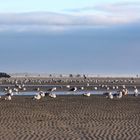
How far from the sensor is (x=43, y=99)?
99.1 ft

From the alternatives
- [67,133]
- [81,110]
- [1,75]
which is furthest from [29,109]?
[1,75]

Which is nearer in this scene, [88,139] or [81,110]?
[88,139]

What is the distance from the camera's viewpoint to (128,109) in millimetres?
24625

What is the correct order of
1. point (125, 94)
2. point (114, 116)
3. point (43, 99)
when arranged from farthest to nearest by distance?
point (125, 94) → point (43, 99) → point (114, 116)

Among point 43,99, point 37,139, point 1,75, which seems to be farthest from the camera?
point 1,75

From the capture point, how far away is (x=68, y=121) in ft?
63.1

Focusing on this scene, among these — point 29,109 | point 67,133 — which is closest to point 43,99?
point 29,109

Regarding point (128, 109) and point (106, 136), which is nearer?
point (106, 136)

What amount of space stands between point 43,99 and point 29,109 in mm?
6242

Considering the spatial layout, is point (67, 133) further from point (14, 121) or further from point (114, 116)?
point (114, 116)

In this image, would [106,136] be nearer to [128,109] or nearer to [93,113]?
[93,113]

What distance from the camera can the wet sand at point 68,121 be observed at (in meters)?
15.5

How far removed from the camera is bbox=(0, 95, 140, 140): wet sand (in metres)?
15.5

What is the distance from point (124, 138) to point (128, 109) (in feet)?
31.8
